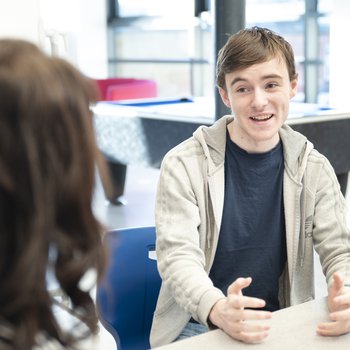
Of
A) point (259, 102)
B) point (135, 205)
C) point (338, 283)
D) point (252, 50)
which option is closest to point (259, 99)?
point (259, 102)

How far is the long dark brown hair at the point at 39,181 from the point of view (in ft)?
2.09

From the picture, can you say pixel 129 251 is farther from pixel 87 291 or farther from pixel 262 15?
pixel 262 15

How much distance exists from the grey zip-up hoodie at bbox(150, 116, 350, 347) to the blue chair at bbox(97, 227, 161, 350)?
0.13 m

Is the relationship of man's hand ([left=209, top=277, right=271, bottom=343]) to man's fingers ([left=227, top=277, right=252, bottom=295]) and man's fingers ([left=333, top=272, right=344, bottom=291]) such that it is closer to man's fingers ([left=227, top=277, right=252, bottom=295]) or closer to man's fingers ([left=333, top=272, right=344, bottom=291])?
man's fingers ([left=227, top=277, right=252, bottom=295])

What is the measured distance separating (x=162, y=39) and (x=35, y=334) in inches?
329

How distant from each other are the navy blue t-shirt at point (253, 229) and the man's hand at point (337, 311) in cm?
32

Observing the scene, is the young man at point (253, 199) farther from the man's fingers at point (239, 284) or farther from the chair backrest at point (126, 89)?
the chair backrest at point (126, 89)

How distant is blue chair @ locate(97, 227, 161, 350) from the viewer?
180 centimetres

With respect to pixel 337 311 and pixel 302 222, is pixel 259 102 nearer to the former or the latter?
pixel 302 222

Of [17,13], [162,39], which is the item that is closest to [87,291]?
[17,13]

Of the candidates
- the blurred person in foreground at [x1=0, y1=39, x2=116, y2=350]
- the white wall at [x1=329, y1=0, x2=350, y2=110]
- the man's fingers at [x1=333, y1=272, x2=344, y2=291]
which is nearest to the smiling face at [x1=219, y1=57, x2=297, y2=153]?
the man's fingers at [x1=333, y1=272, x2=344, y2=291]

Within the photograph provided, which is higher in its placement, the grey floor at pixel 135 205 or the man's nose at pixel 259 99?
the man's nose at pixel 259 99

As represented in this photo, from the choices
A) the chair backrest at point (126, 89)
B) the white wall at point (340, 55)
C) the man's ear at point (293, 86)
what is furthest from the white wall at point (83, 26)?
the man's ear at point (293, 86)

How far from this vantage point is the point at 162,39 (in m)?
8.82
